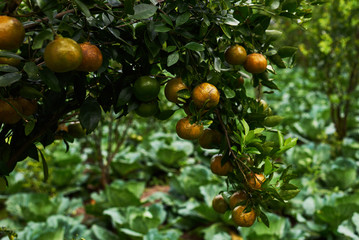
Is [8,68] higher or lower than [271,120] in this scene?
higher

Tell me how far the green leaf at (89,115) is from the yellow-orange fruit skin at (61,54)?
0.17m

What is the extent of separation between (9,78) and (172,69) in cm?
36

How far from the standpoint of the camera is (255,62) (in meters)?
0.80

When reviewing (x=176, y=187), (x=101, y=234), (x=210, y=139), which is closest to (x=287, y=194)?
(x=210, y=139)

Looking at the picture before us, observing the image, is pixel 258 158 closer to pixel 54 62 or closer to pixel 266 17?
pixel 266 17

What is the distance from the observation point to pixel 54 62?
1.83 feet

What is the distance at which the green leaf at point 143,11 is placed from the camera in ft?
2.19

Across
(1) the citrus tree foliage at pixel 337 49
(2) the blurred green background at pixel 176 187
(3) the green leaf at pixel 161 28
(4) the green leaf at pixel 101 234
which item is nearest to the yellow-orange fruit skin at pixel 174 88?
(3) the green leaf at pixel 161 28

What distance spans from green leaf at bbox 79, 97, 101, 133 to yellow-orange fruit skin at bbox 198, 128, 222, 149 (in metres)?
0.28

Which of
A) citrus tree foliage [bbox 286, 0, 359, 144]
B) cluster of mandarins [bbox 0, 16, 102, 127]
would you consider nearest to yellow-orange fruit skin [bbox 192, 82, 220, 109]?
cluster of mandarins [bbox 0, 16, 102, 127]

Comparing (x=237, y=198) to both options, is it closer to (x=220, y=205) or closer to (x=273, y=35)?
(x=220, y=205)

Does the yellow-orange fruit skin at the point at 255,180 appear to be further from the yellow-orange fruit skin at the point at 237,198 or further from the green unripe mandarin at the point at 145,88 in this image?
the green unripe mandarin at the point at 145,88

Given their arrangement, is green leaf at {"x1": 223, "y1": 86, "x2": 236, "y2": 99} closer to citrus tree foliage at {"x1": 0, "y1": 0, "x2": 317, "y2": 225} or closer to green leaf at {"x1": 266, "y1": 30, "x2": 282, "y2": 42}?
citrus tree foliage at {"x1": 0, "y1": 0, "x2": 317, "y2": 225}

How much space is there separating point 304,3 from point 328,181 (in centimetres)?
241
